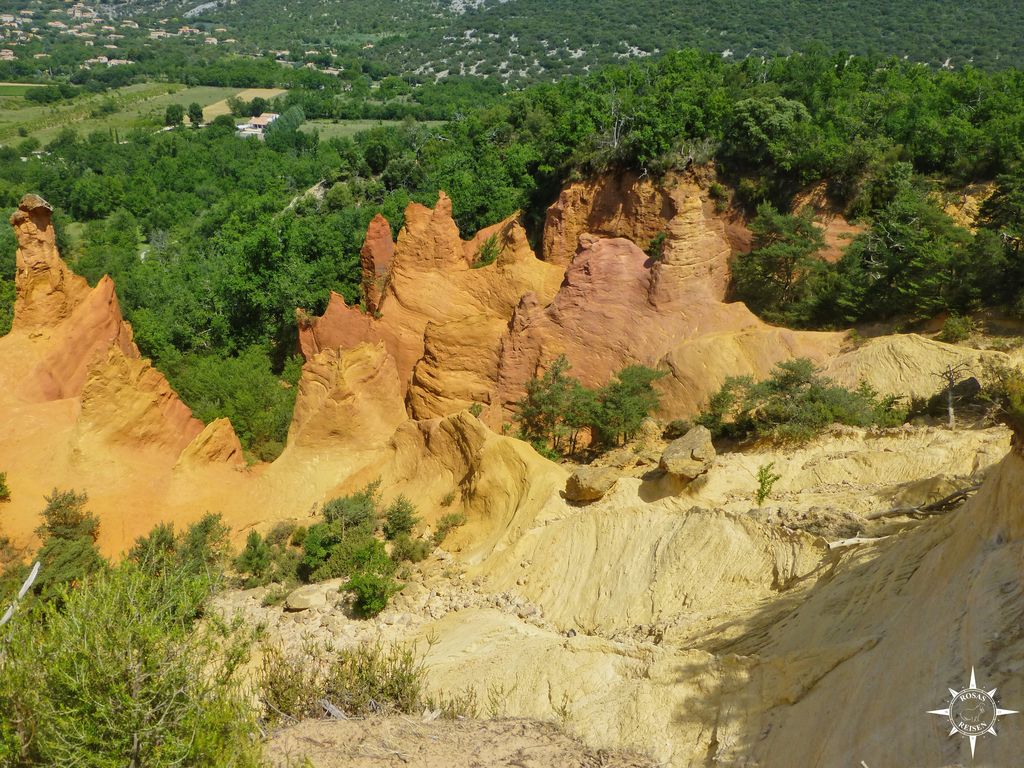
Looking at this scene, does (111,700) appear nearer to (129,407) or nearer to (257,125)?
(129,407)

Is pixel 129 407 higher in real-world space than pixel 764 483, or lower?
lower

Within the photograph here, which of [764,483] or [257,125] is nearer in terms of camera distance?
[764,483]

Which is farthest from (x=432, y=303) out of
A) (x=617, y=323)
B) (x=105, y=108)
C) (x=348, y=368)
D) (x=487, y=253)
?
(x=105, y=108)

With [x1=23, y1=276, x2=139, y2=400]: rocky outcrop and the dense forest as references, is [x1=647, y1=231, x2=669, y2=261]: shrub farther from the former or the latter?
[x1=23, y1=276, x2=139, y2=400]: rocky outcrop

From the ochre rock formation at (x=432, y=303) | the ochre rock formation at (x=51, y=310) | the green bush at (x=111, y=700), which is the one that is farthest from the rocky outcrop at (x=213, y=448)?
the green bush at (x=111, y=700)

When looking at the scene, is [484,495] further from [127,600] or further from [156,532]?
[127,600]

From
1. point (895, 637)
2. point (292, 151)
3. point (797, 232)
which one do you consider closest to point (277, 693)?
point (895, 637)
